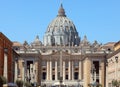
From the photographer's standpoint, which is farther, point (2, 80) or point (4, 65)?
point (4, 65)

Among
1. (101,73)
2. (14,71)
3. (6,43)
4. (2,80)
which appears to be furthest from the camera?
(101,73)

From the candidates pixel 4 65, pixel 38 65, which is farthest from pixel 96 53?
pixel 4 65

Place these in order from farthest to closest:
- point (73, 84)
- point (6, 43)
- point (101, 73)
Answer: point (73, 84), point (101, 73), point (6, 43)

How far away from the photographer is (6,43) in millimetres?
80062

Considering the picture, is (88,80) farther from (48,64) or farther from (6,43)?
(6,43)

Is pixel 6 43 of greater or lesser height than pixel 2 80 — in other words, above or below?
above

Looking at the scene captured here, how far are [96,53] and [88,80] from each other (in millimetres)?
7723

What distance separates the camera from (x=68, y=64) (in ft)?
652

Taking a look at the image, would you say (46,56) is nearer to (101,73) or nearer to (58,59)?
(58,59)

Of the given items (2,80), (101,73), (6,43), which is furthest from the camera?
(101,73)

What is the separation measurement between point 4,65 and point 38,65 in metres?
82.7

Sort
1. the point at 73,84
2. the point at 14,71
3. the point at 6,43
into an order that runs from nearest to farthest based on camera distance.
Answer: the point at 6,43
the point at 14,71
the point at 73,84

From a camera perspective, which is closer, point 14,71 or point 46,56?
point 14,71

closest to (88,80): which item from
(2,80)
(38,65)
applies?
(38,65)
